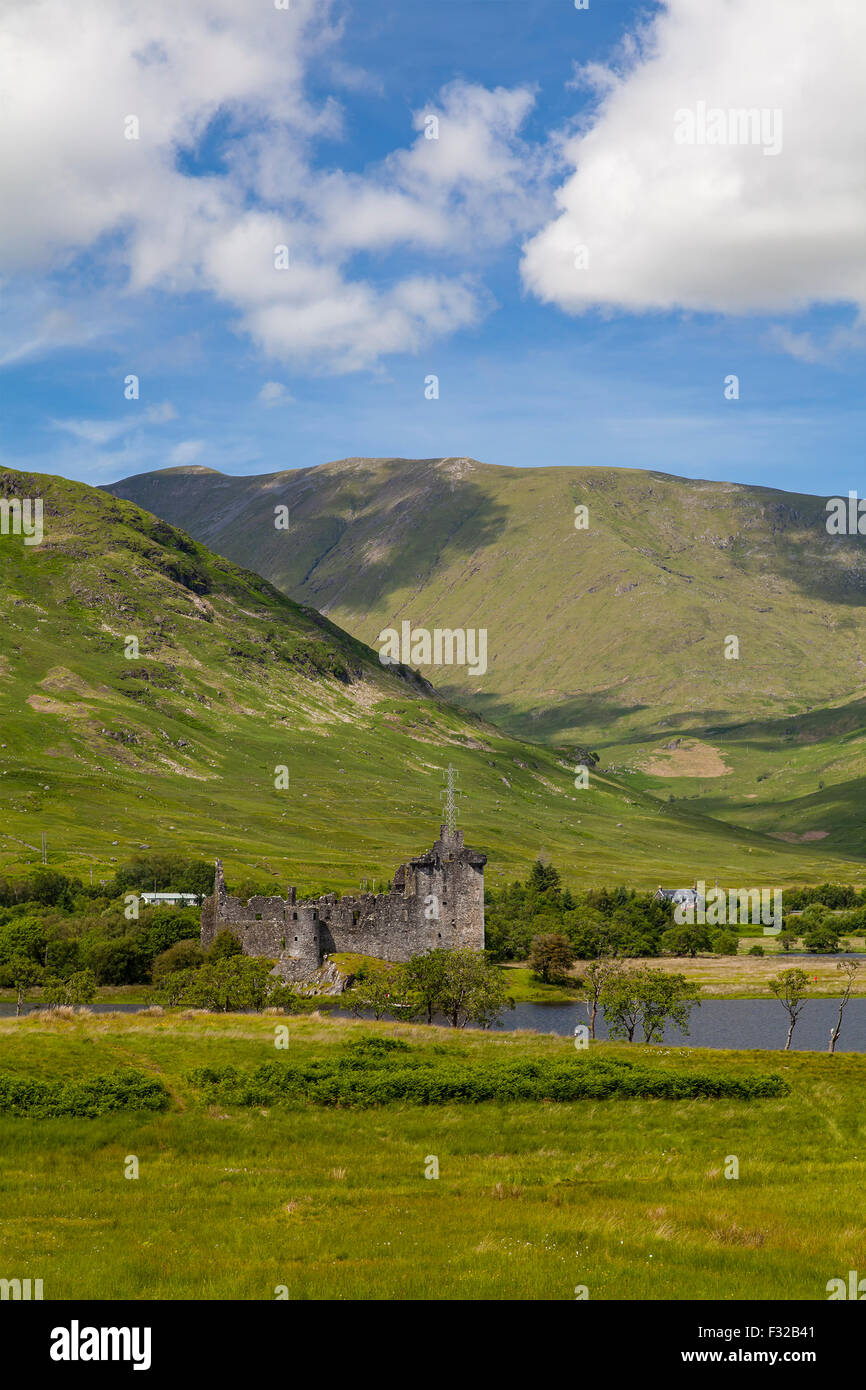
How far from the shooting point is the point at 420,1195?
3112 cm

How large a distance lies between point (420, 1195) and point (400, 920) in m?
78.3

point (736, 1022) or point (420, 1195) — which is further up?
point (420, 1195)

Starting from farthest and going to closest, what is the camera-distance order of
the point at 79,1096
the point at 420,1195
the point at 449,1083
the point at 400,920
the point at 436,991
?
the point at 400,920, the point at 436,991, the point at 449,1083, the point at 79,1096, the point at 420,1195

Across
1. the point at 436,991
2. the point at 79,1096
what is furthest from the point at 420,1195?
the point at 436,991

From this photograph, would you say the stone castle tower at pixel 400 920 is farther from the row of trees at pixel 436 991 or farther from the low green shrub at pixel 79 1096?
the low green shrub at pixel 79 1096

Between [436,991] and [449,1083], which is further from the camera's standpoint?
[436,991]

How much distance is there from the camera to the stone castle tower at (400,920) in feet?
351

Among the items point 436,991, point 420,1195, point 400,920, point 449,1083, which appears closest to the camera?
point 420,1195

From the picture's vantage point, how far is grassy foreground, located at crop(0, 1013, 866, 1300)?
75.3 ft

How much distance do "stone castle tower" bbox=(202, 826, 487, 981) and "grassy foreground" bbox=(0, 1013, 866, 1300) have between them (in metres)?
55.6

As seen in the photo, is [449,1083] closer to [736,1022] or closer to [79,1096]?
[79,1096]

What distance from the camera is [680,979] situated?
332 ft
